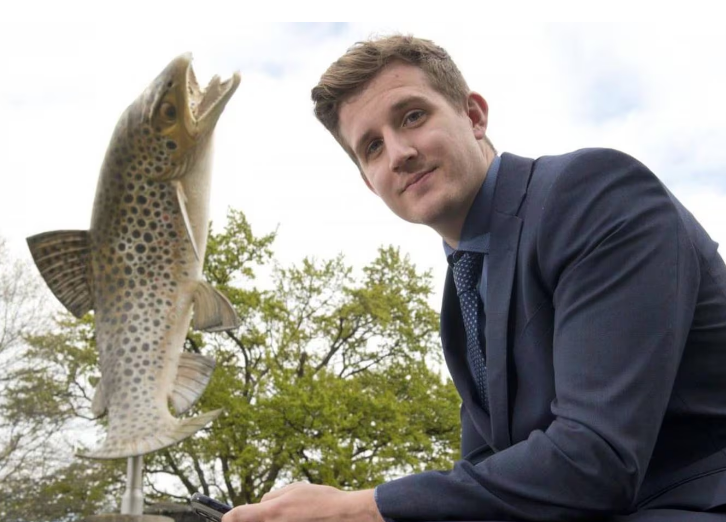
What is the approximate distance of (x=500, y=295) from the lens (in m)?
1.49

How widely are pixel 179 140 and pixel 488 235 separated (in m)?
5.47

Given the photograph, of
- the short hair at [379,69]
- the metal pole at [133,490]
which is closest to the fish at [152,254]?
the metal pole at [133,490]

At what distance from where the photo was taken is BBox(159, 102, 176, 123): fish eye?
6.61 meters

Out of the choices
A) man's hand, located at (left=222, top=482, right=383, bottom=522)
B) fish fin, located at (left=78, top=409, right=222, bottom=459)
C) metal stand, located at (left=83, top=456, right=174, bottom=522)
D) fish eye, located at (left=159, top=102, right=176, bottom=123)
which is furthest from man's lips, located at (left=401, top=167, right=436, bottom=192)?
metal stand, located at (left=83, top=456, right=174, bottom=522)

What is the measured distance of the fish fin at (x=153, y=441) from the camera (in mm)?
6305

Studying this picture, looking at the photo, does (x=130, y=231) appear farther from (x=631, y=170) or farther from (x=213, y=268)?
(x=213, y=268)

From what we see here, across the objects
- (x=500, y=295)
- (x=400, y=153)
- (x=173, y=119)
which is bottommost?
(x=500, y=295)

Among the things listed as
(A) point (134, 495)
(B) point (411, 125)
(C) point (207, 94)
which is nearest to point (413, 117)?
(B) point (411, 125)

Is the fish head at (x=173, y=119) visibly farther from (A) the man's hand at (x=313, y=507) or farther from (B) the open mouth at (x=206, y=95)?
(A) the man's hand at (x=313, y=507)

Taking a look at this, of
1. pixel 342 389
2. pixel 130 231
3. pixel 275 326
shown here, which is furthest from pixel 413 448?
pixel 130 231

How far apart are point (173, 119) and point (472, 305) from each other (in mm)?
5497

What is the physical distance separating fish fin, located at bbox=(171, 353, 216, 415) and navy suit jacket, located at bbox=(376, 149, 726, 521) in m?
5.69

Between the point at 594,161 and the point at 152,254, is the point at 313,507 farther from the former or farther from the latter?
the point at 152,254

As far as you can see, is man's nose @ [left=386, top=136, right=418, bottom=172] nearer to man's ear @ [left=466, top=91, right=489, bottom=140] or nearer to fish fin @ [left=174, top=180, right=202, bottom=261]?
man's ear @ [left=466, top=91, right=489, bottom=140]
